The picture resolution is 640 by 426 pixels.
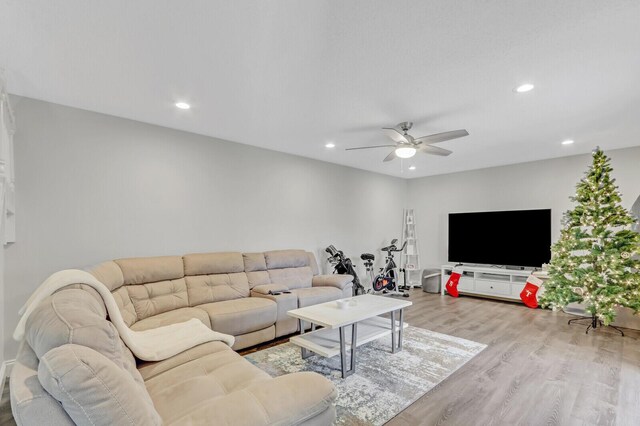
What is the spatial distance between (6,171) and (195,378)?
2.33 meters

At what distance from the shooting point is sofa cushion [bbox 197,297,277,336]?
3064mm

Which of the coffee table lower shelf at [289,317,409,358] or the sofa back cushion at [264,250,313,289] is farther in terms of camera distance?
the sofa back cushion at [264,250,313,289]

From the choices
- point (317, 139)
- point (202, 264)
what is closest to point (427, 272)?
point (317, 139)

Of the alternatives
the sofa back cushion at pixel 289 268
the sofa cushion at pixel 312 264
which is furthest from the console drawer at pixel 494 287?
the sofa back cushion at pixel 289 268

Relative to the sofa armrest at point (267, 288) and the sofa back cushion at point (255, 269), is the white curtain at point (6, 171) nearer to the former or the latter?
the sofa back cushion at point (255, 269)

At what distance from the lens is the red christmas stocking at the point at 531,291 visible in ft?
16.6

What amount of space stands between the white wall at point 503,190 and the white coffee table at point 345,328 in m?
3.84

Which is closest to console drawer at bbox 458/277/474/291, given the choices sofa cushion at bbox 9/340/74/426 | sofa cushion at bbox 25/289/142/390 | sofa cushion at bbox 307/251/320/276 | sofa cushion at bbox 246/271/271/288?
sofa cushion at bbox 307/251/320/276

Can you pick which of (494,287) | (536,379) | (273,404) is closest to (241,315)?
(273,404)

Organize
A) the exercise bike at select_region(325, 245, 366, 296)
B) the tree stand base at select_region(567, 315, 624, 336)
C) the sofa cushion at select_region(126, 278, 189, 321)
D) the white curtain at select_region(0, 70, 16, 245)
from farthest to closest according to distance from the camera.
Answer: the exercise bike at select_region(325, 245, 366, 296), the tree stand base at select_region(567, 315, 624, 336), the sofa cushion at select_region(126, 278, 189, 321), the white curtain at select_region(0, 70, 16, 245)

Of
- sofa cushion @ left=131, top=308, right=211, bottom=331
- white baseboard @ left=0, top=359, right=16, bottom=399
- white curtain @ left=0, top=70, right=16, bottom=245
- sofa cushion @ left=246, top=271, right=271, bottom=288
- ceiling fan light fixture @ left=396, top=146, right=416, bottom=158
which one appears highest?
ceiling fan light fixture @ left=396, top=146, right=416, bottom=158

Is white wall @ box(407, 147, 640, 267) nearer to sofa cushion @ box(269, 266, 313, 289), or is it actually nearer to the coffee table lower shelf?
sofa cushion @ box(269, 266, 313, 289)

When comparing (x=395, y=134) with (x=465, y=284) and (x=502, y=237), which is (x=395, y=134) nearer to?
(x=502, y=237)

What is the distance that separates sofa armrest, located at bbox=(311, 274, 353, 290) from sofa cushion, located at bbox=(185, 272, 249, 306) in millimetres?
1115
